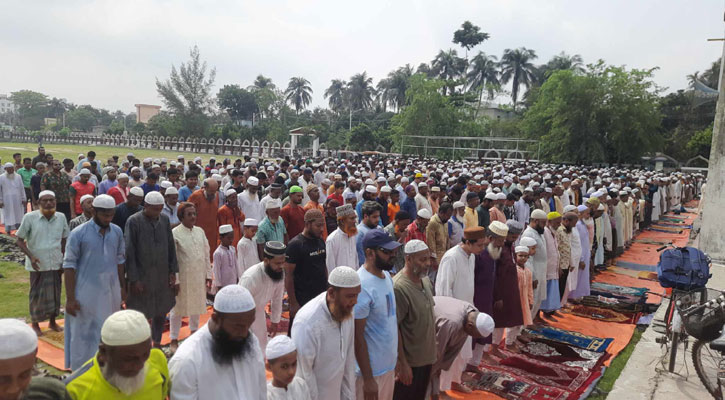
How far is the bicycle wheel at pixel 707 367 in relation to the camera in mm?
4160

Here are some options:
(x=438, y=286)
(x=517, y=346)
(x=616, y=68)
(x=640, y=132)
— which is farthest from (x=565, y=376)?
(x=616, y=68)

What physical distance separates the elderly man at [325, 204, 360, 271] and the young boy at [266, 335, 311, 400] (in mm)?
2302

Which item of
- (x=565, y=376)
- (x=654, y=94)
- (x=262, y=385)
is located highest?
(x=654, y=94)

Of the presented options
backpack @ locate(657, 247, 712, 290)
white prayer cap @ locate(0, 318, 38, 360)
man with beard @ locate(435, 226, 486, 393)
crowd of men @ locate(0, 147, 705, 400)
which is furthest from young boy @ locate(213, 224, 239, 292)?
backpack @ locate(657, 247, 712, 290)

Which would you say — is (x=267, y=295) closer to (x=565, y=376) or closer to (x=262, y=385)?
(x=262, y=385)

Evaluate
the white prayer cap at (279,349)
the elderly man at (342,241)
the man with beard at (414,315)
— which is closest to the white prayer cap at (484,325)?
the man with beard at (414,315)

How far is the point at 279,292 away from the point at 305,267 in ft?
1.04

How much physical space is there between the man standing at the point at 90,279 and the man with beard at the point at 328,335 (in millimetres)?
2157

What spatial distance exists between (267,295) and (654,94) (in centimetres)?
3197

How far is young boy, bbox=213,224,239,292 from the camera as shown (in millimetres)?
5043

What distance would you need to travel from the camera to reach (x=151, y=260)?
4.18m

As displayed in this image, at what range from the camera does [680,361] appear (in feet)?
16.7

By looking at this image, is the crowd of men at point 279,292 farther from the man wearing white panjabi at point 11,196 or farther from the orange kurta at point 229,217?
the man wearing white panjabi at point 11,196

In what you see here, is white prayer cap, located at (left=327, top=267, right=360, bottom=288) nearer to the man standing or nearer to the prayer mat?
the man standing
